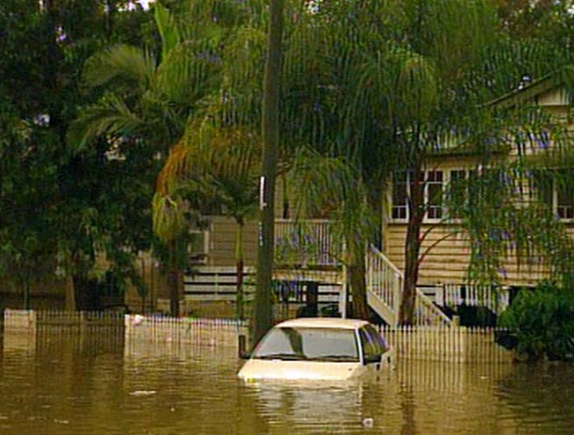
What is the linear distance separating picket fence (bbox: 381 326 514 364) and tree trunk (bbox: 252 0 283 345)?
405 cm

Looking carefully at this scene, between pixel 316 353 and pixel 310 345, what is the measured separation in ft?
0.79

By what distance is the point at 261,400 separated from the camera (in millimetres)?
18141

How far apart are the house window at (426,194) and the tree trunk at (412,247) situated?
0.78 ft

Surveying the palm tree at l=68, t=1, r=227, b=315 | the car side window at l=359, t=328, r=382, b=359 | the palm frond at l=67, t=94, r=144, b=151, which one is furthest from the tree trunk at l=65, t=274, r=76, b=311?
the car side window at l=359, t=328, r=382, b=359

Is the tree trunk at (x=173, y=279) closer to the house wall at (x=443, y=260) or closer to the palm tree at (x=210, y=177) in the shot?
the palm tree at (x=210, y=177)

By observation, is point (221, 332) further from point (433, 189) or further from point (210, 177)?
point (433, 189)

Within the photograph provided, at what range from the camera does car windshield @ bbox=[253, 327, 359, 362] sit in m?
18.8

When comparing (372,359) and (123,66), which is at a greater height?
(123,66)

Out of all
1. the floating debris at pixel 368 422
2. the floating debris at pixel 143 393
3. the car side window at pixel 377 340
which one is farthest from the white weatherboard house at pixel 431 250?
the floating debris at pixel 368 422

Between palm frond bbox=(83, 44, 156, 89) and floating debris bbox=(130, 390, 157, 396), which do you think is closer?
floating debris bbox=(130, 390, 157, 396)

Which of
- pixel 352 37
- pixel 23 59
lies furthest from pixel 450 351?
pixel 23 59

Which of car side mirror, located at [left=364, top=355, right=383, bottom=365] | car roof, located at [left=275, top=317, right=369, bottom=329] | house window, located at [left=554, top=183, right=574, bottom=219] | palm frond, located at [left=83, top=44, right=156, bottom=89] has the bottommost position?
car side mirror, located at [left=364, top=355, right=383, bottom=365]

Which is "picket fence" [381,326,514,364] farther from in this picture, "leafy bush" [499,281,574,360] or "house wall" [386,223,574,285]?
"house wall" [386,223,574,285]

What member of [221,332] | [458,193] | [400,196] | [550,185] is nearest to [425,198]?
[400,196]
